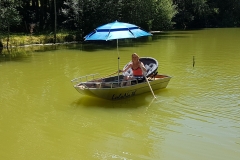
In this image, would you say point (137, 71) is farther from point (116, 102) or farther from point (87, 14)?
point (87, 14)

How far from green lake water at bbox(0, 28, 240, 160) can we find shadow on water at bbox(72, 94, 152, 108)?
3 cm

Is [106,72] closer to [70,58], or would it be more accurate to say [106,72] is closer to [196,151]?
[70,58]

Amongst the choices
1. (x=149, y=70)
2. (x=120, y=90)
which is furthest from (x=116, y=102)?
(x=149, y=70)

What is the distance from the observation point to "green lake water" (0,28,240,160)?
7.99 m

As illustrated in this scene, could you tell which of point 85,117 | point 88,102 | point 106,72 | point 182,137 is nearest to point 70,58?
point 106,72

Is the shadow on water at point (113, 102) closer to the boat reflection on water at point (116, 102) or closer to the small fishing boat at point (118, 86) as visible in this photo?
the boat reflection on water at point (116, 102)

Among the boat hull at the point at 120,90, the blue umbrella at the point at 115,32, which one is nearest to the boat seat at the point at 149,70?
the boat hull at the point at 120,90

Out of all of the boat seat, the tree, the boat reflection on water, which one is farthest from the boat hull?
the tree

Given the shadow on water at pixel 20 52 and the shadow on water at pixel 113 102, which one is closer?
the shadow on water at pixel 113 102

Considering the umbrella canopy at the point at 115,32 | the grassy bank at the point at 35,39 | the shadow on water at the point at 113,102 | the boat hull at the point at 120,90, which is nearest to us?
the boat hull at the point at 120,90

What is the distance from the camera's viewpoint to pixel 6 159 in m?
7.73

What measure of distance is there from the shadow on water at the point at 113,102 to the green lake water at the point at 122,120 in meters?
0.03

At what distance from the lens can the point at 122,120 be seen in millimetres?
10031

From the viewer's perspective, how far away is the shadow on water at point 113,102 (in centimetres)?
1137
